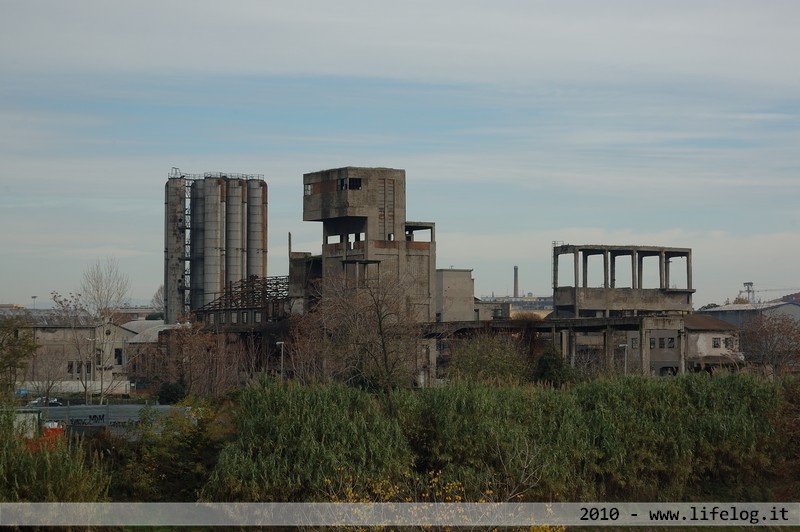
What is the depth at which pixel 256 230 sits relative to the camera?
381ft

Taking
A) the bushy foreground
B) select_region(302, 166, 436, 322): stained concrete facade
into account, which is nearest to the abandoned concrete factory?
select_region(302, 166, 436, 322): stained concrete facade

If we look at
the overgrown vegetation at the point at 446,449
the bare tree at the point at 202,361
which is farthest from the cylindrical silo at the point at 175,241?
the overgrown vegetation at the point at 446,449

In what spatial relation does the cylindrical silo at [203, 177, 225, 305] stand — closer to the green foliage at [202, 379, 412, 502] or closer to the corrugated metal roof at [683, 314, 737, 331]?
the corrugated metal roof at [683, 314, 737, 331]

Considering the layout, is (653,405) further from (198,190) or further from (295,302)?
(198,190)

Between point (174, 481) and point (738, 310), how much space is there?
4362 inches

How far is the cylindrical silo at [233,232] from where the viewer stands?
113 meters

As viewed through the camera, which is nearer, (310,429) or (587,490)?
(310,429)

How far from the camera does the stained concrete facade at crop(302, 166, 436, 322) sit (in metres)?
81.8

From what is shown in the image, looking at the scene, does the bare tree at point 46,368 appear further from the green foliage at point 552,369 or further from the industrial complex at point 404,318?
the green foliage at point 552,369

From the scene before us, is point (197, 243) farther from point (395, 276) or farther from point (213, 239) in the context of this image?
point (395, 276)

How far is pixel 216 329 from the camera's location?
87938 millimetres

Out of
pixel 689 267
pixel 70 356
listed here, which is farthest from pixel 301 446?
pixel 689 267

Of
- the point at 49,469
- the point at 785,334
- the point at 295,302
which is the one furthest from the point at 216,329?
the point at 49,469

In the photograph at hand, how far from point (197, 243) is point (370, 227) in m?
37.5
